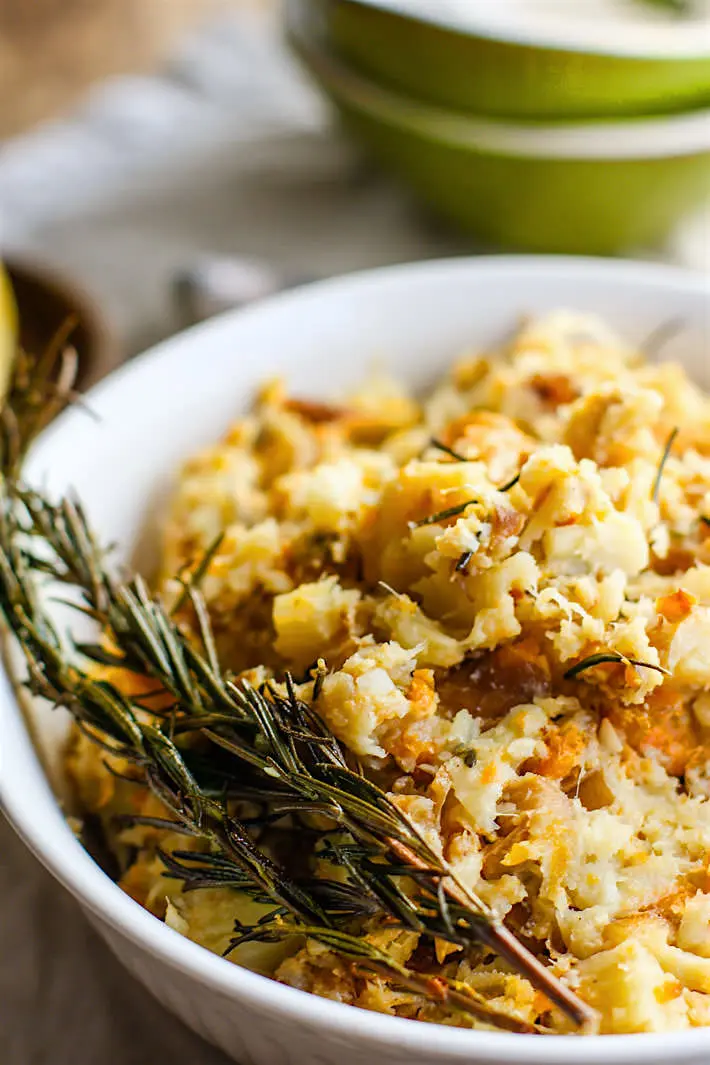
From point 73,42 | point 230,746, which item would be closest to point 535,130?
point 230,746

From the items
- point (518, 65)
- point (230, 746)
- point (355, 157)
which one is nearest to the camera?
point (230, 746)

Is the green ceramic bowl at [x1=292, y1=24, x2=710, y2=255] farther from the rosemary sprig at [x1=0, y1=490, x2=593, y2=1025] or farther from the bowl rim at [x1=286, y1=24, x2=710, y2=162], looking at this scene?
the rosemary sprig at [x1=0, y1=490, x2=593, y2=1025]

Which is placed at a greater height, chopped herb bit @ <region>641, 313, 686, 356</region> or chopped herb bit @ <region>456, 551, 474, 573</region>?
chopped herb bit @ <region>456, 551, 474, 573</region>

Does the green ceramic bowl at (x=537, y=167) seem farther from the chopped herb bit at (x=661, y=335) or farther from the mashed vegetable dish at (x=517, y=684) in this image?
the mashed vegetable dish at (x=517, y=684)

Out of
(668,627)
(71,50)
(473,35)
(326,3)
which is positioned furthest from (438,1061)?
(71,50)

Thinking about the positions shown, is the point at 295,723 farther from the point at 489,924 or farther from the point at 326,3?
the point at 326,3

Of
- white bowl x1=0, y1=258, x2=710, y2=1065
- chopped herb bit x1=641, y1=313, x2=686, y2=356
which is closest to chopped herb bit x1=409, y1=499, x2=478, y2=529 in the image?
white bowl x1=0, y1=258, x2=710, y2=1065

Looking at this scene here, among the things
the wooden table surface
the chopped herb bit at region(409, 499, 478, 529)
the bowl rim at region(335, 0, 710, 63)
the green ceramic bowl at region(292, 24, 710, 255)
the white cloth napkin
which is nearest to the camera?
the chopped herb bit at region(409, 499, 478, 529)

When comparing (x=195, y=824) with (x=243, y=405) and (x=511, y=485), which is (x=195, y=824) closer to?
(x=511, y=485)
